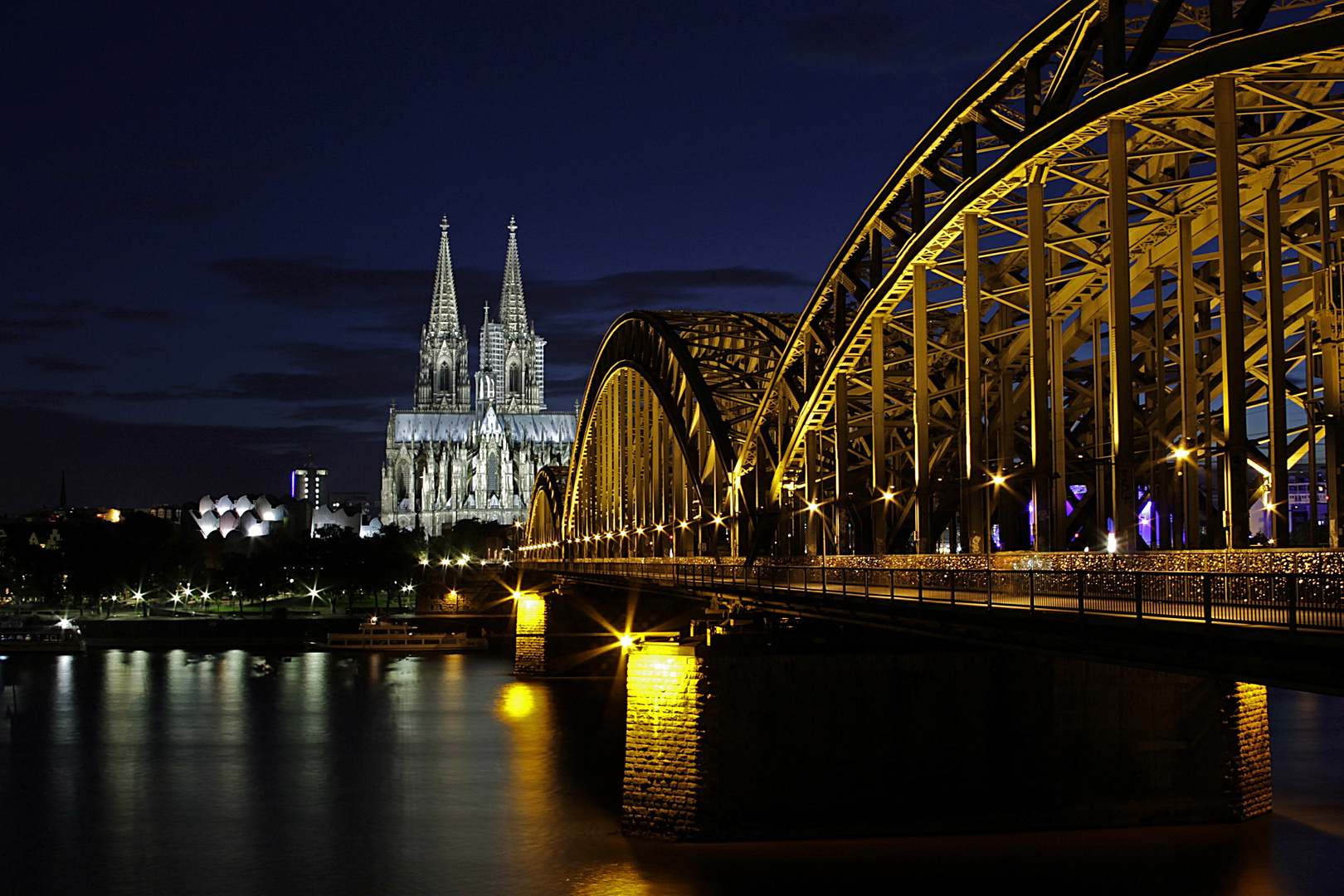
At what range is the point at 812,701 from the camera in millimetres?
30984

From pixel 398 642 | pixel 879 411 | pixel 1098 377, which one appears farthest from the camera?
pixel 398 642

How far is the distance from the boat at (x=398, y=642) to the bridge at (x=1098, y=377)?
52189 millimetres

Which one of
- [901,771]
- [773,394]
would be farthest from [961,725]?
[773,394]

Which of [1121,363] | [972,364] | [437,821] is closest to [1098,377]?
[972,364]

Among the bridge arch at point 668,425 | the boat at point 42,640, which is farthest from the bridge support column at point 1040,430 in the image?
the boat at point 42,640

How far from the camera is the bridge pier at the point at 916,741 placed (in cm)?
3077

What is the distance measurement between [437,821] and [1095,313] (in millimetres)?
21541

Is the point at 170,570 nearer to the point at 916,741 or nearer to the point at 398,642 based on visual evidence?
the point at 398,642

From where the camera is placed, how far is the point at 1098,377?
3050 centimetres

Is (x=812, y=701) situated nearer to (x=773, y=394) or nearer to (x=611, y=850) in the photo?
A: (x=611, y=850)

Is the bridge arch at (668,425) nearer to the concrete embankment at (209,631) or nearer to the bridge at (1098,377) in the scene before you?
the bridge at (1098,377)

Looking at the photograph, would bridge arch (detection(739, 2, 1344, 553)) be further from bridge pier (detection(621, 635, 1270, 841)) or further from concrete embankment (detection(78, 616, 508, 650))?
concrete embankment (detection(78, 616, 508, 650))

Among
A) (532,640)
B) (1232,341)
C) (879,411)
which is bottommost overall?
(532,640)

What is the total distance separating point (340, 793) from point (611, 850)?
44.8 feet
